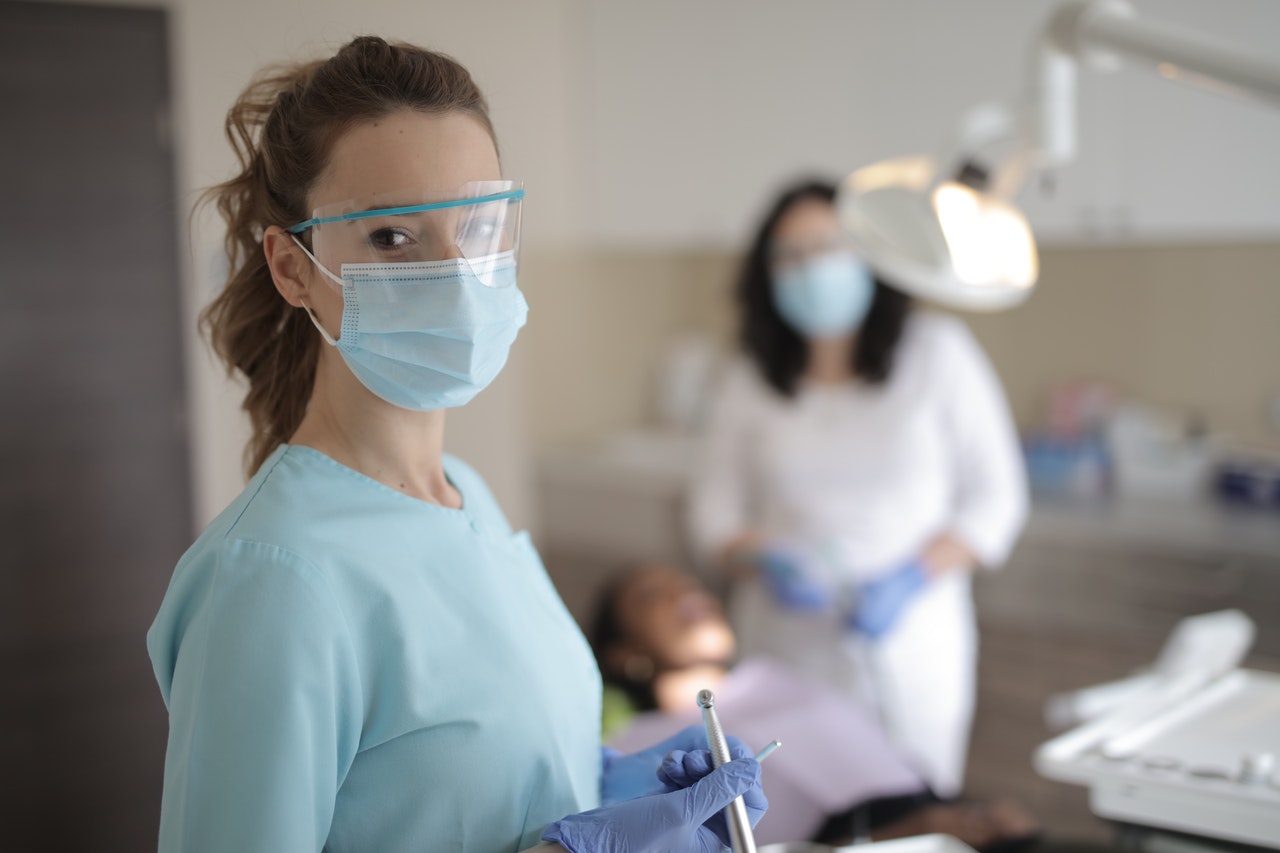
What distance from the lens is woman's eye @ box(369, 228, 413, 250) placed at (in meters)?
0.89

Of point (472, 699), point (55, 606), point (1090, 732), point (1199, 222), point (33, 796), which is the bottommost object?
point (33, 796)

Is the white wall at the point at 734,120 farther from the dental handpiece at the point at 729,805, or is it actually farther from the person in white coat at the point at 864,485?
the dental handpiece at the point at 729,805

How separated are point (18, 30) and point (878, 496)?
2.16 m

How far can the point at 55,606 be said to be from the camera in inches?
102

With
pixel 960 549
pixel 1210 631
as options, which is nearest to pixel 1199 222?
pixel 960 549

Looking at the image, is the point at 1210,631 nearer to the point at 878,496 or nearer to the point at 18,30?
the point at 878,496

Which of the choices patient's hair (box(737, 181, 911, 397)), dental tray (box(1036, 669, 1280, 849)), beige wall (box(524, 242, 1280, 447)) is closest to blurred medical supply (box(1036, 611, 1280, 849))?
dental tray (box(1036, 669, 1280, 849))

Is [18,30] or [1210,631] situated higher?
[18,30]

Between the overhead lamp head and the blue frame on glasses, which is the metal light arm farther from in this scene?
the blue frame on glasses

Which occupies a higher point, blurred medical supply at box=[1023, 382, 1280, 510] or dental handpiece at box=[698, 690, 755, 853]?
dental handpiece at box=[698, 690, 755, 853]

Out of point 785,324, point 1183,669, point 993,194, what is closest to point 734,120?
point 785,324

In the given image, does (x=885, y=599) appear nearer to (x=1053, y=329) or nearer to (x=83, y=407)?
(x=1053, y=329)

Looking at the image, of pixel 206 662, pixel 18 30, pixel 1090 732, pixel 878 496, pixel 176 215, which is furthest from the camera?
pixel 176 215

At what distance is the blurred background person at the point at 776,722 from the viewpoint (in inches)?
78.3
